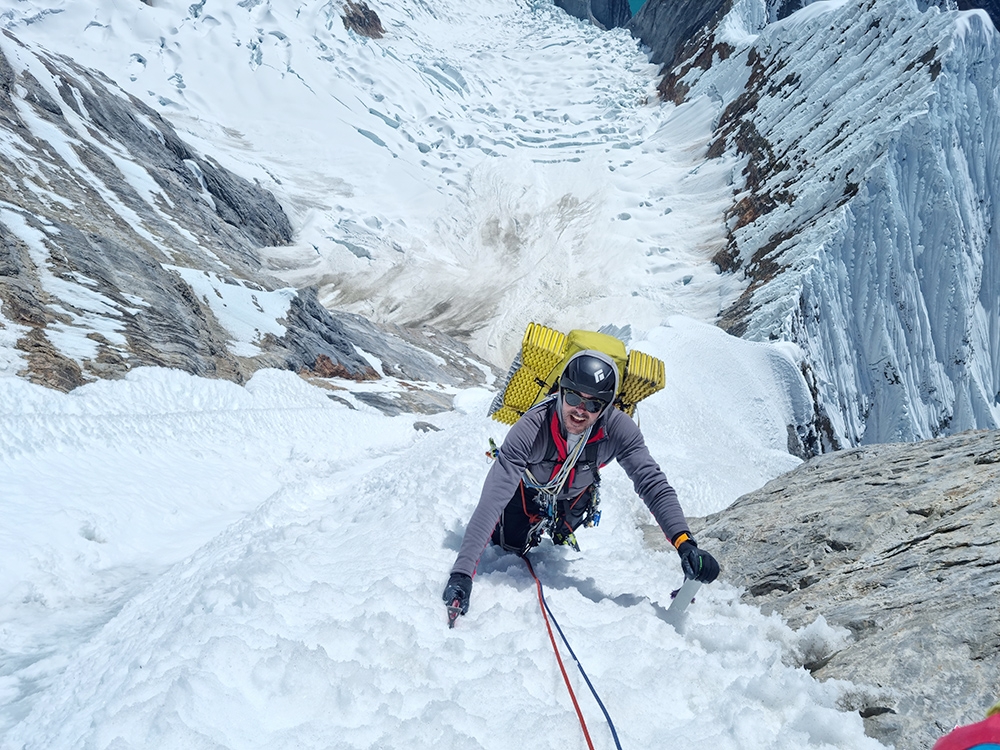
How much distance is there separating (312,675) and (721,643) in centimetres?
235

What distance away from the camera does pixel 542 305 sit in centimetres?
3988

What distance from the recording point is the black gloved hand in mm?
3338

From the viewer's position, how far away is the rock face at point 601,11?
86.9 meters

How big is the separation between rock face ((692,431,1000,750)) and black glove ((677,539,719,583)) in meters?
0.69

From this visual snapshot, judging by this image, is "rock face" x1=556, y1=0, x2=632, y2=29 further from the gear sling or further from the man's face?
the man's face

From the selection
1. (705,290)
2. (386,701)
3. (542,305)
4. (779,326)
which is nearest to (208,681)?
(386,701)

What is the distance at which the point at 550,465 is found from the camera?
4.05m

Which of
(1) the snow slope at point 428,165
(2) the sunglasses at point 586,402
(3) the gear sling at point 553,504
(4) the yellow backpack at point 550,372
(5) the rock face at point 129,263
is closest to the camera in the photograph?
(2) the sunglasses at point 586,402

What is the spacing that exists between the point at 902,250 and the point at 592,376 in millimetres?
26690

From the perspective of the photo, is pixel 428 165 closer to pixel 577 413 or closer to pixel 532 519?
pixel 532 519

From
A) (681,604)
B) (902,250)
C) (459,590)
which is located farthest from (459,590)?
(902,250)

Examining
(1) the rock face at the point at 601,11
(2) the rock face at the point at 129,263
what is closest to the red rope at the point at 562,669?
(2) the rock face at the point at 129,263

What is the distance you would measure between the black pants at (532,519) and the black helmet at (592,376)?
3.38 feet

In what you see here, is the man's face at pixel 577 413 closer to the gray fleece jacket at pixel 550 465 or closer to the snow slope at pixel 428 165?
the gray fleece jacket at pixel 550 465
